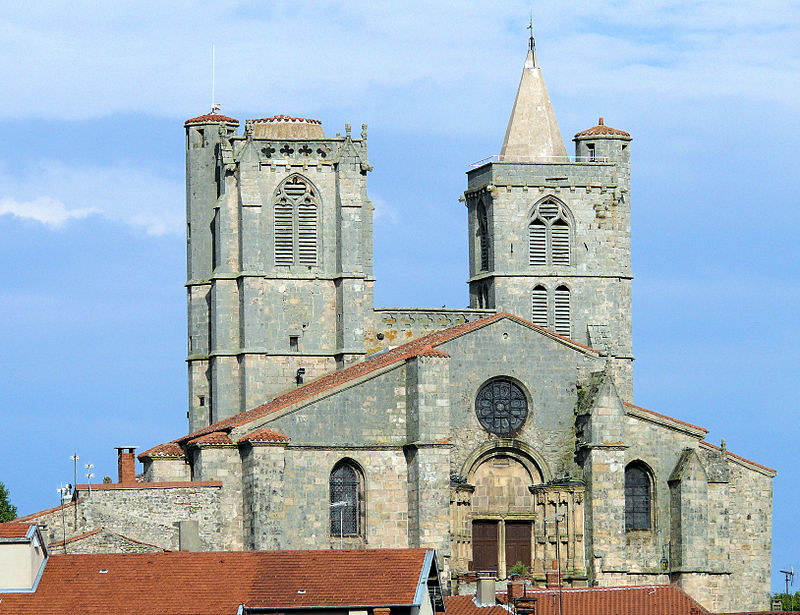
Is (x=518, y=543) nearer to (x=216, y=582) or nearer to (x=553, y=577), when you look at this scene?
(x=553, y=577)

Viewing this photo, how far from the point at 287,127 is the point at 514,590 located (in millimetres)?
23470

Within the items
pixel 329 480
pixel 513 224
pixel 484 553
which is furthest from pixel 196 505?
pixel 513 224

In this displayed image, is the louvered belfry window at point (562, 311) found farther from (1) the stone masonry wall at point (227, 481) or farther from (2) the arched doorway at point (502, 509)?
(1) the stone masonry wall at point (227, 481)

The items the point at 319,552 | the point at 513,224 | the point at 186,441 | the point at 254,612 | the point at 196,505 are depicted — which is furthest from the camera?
the point at 513,224

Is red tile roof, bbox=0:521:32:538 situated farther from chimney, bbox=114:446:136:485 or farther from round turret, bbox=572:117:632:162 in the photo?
round turret, bbox=572:117:632:162

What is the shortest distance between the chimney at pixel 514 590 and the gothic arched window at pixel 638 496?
7.65 metres

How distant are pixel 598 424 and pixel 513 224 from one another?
12.8 metres

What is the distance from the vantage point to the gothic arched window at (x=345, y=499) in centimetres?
7238

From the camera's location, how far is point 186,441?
3029 inches

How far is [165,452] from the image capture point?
7712 centimetres

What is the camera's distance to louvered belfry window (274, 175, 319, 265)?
83.1 meters

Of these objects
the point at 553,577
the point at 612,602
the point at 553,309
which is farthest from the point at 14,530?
the point at 553,309

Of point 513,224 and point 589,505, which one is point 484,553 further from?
point 513,224

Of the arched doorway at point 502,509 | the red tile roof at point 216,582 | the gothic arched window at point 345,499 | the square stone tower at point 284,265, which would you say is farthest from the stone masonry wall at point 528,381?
the red tile roof at point 216,582
